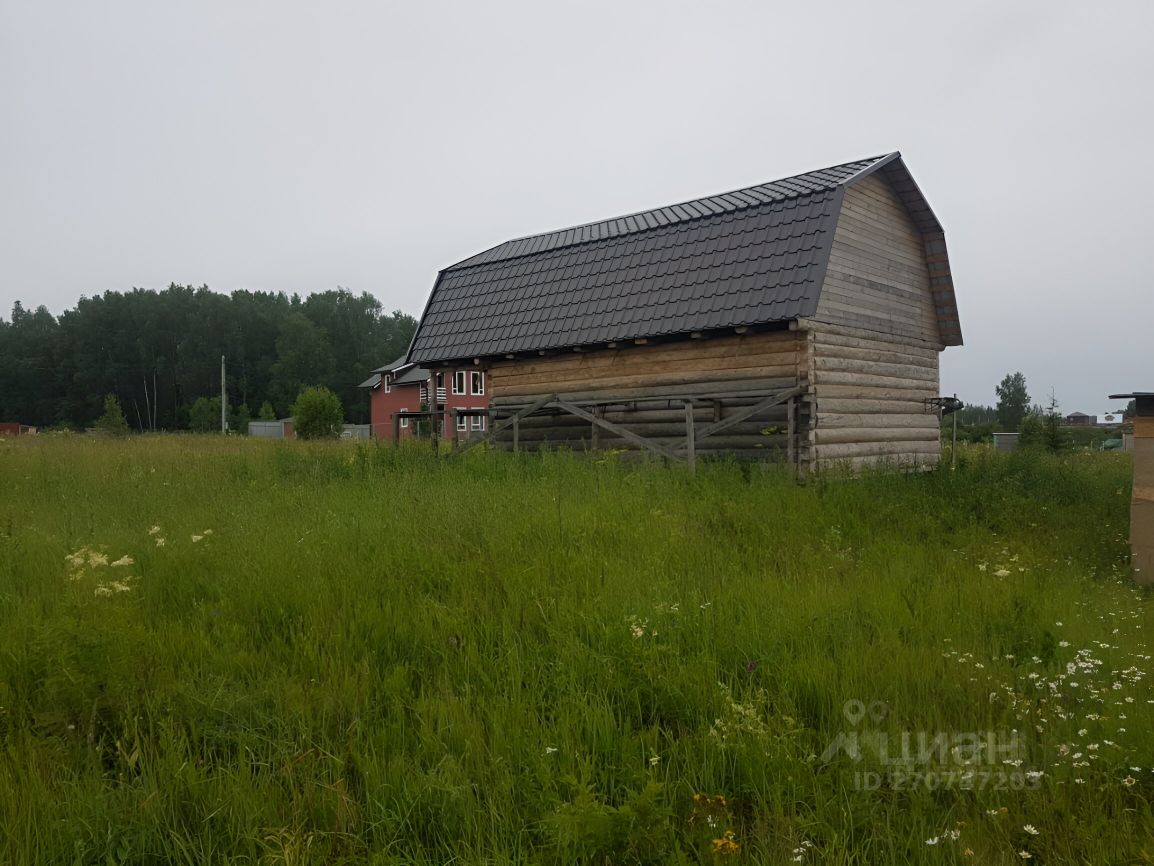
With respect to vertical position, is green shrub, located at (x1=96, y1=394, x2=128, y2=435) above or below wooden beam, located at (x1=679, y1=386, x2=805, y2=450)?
above

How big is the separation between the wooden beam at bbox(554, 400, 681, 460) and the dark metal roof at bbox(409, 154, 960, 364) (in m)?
1.30

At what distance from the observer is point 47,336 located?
80.3 metres

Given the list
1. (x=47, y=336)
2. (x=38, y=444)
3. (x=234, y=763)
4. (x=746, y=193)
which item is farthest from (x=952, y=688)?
(x=47, y=336)

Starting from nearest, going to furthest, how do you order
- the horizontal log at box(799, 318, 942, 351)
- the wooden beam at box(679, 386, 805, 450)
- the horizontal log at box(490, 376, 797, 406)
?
the wooden beam at box(679, 386, 805, 450)
the horizontal log at box(799, 318, 942, 351)
the horizontal log at box(490, 376, 797, 406)

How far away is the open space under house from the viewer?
11.9 m

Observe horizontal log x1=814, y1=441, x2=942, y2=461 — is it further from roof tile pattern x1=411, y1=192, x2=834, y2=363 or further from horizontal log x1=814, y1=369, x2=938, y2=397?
roof tile pattern x1=411, y1=192, x2=834, y2=363

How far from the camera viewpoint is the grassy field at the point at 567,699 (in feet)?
8.48

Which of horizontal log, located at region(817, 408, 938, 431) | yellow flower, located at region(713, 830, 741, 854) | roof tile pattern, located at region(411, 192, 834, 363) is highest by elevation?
roof tile pattern, located at region(411, 192, 834, 363)

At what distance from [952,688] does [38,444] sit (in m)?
20.8

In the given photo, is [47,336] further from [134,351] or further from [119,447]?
[119,447]

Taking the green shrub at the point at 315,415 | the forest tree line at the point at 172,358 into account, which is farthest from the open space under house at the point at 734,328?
the forest tree line at the point at 172,358

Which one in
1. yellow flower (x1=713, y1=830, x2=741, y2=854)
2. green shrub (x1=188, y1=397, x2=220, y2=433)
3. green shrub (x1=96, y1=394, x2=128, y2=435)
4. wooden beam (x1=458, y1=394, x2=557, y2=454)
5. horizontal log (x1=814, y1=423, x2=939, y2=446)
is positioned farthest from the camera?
green shrub (x1=188, y1=397, x2=220, y2=433)

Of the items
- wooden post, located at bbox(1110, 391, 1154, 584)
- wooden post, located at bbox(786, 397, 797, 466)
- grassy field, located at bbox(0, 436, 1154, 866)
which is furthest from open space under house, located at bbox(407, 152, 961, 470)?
grassy field, located at bbox(0, 436, 1154, 866)

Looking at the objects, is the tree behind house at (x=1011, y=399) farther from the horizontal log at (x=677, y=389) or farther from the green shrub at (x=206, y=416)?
the green shrub at (x=206, y=416)
